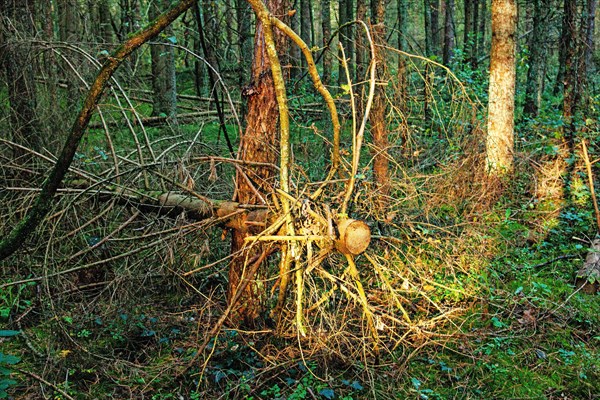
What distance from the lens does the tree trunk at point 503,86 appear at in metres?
8.09

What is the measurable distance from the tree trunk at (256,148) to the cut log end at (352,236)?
1.00 meters

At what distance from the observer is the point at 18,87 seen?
6070 millimetres

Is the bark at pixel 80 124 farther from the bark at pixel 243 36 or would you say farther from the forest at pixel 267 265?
the bark at pixel 243 36

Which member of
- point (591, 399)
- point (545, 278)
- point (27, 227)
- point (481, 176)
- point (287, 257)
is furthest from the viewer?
point (481, 176)

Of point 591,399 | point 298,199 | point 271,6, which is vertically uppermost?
point 271,6

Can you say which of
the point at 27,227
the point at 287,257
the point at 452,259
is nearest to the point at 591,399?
the point at 452,259

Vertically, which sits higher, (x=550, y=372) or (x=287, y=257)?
(x=287, y=257)

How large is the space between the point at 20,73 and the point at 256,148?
3056 mm

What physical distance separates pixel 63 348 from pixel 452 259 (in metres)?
3.81

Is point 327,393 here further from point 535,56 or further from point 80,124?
point 535,56

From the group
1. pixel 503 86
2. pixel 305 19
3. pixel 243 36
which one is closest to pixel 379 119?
pixel 503 86

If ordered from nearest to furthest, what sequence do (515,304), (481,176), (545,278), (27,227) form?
(27,227)
(515,304)
(545,278)
(481,176)

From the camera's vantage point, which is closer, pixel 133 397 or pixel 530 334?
pixel 133 397

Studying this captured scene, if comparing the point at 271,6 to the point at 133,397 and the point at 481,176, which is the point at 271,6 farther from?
the point at 481,176
